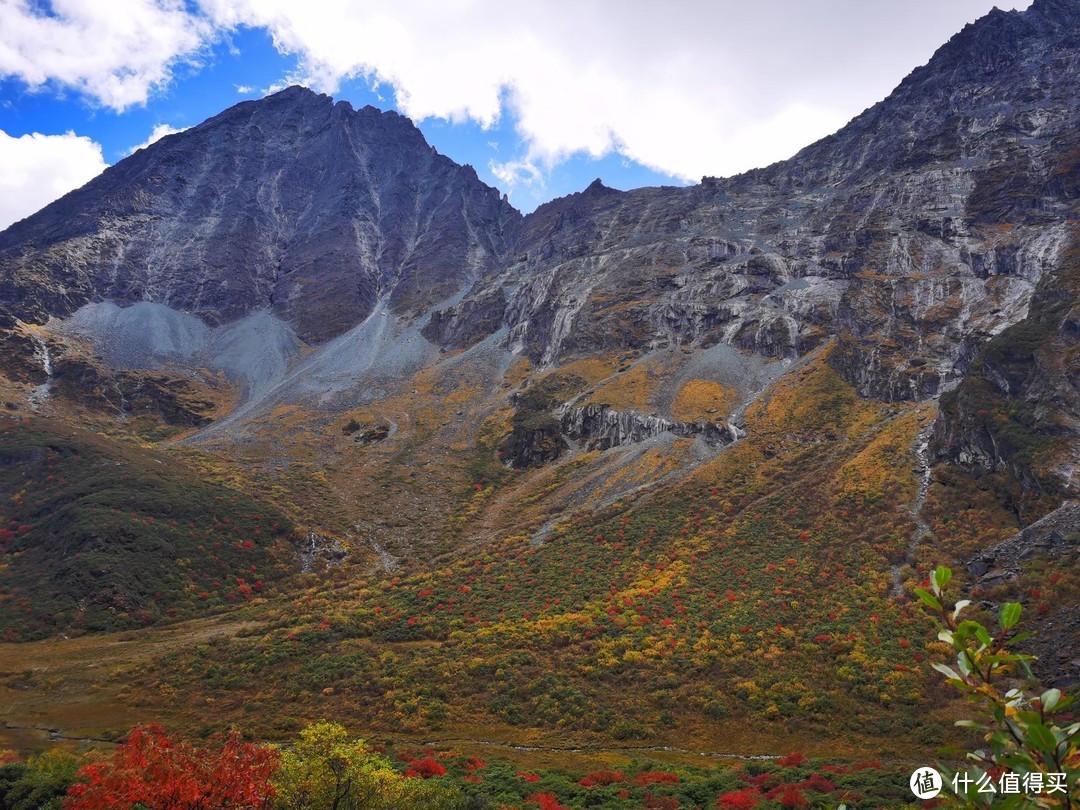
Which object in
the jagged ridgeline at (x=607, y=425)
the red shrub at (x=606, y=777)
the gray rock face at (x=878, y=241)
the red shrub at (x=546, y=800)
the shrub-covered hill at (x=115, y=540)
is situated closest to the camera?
the red shrub at (x=546, y=800)

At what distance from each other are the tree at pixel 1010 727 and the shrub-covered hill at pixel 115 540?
47.9m

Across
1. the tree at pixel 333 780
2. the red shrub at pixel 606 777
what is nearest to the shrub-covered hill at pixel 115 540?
the red shrub at pixel 606 777

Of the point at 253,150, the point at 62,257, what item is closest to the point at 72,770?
the point at 62,257

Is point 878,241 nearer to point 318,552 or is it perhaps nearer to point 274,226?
point 318,552

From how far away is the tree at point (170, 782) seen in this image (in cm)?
1134

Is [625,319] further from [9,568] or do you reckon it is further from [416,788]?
[416,788]

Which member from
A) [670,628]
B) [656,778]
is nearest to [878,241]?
[670,628]

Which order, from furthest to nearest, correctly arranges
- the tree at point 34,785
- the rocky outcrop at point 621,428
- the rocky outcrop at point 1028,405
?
the rocky outcrop at point 621,428 < the rocky outcrop at point 1028,405 < the tree at point 34,785

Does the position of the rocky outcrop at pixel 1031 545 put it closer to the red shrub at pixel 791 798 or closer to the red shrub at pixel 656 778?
the red shrub at pixel 791 798

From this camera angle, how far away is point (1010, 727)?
2.87m

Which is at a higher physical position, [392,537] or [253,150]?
[253,150]

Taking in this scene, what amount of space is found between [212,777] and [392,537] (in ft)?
147

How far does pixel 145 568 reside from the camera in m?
43.6

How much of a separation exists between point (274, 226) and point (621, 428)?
414 feet
